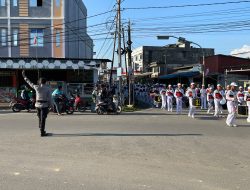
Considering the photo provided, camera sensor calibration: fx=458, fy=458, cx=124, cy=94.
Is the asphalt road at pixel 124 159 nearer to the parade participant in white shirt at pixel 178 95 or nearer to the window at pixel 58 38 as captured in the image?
the parade participant in white shirt at pixel 178 95

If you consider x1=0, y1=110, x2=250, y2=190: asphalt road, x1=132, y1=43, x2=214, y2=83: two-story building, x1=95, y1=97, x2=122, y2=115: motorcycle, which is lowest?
x1=0, y1=110, x2=250, y2=190: asphalt road

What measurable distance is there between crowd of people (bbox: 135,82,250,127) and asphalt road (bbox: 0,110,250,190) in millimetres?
2347

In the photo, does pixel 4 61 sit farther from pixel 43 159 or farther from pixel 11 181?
pixel 11 181

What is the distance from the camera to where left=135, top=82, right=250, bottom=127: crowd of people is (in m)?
19.2

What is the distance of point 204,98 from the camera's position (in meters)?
32.2

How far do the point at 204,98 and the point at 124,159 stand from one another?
22636 millimetres

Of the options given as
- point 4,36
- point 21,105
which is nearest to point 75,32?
point 4,36

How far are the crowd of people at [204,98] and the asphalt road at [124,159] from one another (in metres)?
2.35

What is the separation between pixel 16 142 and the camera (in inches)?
509

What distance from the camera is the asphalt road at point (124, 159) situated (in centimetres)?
788

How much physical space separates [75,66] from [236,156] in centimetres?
2407

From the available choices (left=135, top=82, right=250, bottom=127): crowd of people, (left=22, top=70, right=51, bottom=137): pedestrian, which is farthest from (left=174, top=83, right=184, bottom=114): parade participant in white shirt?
(left=22, top=70, right=51, bottom=137): pedestrian

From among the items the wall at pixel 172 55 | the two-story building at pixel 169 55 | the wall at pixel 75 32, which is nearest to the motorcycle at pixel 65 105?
the wall at pixel 75 32

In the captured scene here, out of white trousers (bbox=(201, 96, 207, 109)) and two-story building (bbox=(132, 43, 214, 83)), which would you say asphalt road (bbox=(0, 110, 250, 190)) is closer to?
white trousers (bbox=(201, 96, 207, 109))
